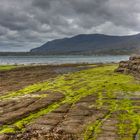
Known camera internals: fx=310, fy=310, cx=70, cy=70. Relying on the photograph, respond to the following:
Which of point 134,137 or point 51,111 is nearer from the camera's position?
point 134,137

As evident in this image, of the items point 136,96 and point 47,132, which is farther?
point 136,96

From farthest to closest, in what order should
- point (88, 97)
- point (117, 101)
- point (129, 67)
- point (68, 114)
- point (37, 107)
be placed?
1. point (129, 67)
2. point (88, 97)
3. point (117, 101)
4. point (37, 107)
5. point (68, 114)

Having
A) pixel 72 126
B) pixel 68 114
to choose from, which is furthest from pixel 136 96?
pixel 72 126

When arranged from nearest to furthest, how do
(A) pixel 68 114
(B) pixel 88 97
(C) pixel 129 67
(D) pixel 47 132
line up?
(D) pixel 47 132 < (A) pixel 68 114 < (B) pixel 88 97 < (C) pixel 129 67

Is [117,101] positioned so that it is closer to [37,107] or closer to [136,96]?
[136,96]

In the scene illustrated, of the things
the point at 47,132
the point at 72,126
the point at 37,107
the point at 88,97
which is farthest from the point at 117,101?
the point at 47,132

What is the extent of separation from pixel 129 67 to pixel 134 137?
6993cm

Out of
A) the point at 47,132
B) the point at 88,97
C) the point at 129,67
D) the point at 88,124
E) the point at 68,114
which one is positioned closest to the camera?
the point at 47,132

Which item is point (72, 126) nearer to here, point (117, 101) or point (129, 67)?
point (117, 101)

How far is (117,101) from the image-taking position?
4872 centimetres

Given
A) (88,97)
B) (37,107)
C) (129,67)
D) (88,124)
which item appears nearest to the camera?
(88,124)

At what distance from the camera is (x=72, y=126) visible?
34.4 meters

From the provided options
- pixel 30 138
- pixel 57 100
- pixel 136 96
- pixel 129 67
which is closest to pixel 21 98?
pixel 57 100

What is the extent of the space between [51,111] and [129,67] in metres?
61.1
